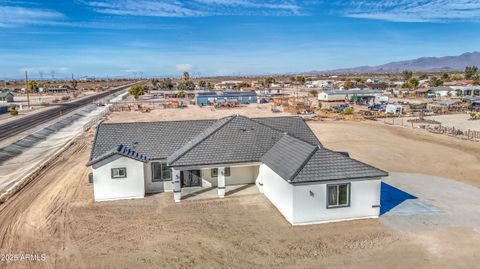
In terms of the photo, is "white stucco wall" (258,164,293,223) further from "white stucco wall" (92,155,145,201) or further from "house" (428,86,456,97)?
"house" (428,86,456,97)

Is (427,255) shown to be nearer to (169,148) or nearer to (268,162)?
(268,162)

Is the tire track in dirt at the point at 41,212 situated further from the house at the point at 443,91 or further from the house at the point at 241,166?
the house at the point at 443,91

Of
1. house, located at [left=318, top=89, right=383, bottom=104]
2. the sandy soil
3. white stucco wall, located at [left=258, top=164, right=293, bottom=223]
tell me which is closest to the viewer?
white stucco wall, located at [left=258, top=164, right=293, bottom=223]

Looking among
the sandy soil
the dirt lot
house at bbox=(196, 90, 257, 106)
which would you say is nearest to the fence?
the dirt lot

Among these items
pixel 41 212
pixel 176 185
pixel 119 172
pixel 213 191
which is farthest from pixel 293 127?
pixel 41 212

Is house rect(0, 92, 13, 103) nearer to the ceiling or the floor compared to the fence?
nearer to the ceiling

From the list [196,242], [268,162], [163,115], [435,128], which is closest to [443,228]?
[268,162]
